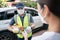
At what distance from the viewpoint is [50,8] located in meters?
1.42

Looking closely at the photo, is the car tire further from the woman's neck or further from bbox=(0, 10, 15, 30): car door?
the woman's neck

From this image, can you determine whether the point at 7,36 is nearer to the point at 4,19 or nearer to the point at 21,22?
the point at 4,19

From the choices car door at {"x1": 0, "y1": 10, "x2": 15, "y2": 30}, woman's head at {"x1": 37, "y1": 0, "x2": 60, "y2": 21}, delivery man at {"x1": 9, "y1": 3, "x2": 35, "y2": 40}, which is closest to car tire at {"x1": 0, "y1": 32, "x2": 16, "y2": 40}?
car door at {"x1": 0, "y1": 10, "x2": 15, "y2": 30}

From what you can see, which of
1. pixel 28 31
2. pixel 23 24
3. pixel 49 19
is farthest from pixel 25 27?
pixel 49 19

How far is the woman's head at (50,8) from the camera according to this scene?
54.8 inches

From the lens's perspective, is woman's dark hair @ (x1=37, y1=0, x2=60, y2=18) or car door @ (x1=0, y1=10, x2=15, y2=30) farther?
car door @ (x1=0, y1=10, x2=15, y2=30)

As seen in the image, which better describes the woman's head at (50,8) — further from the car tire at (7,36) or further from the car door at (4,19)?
the car door at (4,19)

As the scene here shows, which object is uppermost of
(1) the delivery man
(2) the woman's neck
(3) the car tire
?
(2) the woman's neck

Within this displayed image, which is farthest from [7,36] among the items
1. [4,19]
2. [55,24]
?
[55,24]

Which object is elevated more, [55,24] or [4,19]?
[55,24]

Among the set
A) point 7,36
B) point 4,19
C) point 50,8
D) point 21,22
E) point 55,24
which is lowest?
→ point 7,36

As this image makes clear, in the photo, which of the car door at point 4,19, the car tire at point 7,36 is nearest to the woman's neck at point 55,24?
the car tire at point 7,36

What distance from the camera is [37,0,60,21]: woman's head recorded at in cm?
139

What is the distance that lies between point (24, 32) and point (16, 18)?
0.63m
